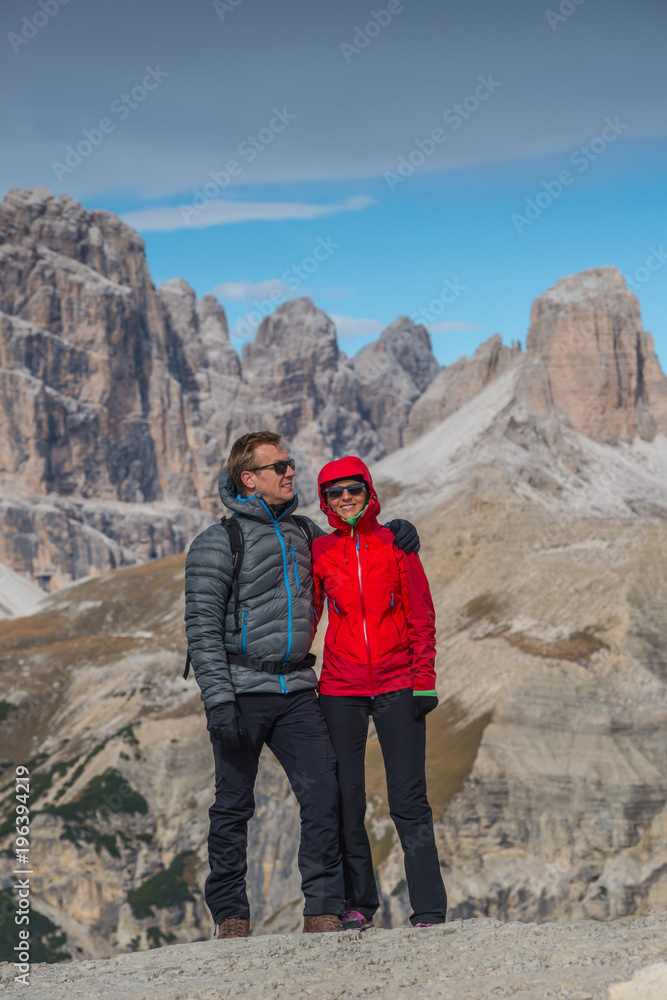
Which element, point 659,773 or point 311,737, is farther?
point 659,773

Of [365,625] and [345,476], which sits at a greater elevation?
[345,476]

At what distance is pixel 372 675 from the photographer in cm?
785

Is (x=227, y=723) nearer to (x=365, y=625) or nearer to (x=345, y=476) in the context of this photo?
(x=365, y=625)

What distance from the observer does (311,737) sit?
300 inches

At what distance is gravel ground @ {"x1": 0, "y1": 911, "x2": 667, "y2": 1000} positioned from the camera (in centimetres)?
580

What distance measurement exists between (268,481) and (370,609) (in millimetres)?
1337

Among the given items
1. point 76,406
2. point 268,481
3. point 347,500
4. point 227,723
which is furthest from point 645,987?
point 76,406

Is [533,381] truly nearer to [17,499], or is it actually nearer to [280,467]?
[17,499]

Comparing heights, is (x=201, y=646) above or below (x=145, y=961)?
above

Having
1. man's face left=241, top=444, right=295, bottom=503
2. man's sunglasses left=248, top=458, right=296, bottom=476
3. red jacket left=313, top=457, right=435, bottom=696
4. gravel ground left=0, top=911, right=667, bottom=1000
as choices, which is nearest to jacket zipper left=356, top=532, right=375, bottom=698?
red jacket left=313, top=457, right=435, bottom=696

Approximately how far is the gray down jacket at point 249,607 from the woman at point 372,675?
0.30 metres

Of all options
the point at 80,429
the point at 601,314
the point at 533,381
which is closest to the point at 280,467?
the point at 533,381

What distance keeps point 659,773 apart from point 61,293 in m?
153

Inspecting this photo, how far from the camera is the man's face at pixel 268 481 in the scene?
7898 millimetres
